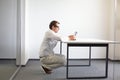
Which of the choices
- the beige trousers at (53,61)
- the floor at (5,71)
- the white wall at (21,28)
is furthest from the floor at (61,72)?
the white wall at (21,28)

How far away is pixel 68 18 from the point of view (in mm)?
6637

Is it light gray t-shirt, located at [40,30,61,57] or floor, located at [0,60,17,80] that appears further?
light gray t-shirt, located at [40,30,61,57]

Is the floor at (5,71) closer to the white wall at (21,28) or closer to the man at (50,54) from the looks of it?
the white wall at (21,28)

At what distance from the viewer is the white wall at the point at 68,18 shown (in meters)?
6.53

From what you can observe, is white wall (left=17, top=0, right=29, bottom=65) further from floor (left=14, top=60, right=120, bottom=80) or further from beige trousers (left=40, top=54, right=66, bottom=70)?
beige trousers (left=40, top=54, right=66, bottom=70)

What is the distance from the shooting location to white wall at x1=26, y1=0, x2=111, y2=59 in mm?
6535

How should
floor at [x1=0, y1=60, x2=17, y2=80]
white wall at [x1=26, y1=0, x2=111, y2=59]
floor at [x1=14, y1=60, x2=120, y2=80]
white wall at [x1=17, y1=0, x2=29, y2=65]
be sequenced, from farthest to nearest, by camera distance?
white wall at [x1=26, y1=0, x2=111, y2=59], white wall at [x1=17, y1=0, x2=29, y2=65], floor at [x1=14, y1=60, x2=120, y2=80], floor at [x1=0, y1=60, x2=17, y2=80]

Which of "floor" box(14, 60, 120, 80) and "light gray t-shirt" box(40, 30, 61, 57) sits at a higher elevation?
"light gray t-shirt" box(40, 30, 61, 57)

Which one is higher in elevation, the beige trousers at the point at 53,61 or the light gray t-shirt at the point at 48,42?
the light gray t-shirt at the point at 48,42

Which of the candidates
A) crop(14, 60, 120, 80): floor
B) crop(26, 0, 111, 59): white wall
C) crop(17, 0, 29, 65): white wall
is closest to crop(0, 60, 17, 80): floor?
crop(14, 60, 120, 80): floor

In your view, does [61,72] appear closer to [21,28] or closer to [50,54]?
[50,54]

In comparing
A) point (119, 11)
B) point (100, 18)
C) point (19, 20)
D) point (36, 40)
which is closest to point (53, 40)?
point (19, 20)

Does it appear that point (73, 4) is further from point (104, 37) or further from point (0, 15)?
point (0, 15)

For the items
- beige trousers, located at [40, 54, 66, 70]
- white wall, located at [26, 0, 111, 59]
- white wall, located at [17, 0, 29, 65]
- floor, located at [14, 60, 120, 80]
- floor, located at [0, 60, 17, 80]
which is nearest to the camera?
floor, located at [0, 60, 17, 80]
